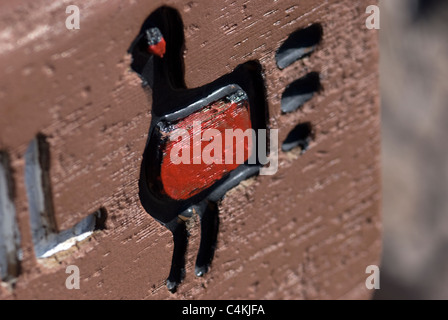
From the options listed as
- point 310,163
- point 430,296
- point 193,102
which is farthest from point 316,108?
point 430,296

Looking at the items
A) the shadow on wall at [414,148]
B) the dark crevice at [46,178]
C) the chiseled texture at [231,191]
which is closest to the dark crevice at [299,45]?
the chiseled texture at [231,191]

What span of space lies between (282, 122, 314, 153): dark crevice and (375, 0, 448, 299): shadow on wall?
602mm

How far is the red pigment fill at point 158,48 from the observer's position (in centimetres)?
61

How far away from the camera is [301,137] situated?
31.0 inches

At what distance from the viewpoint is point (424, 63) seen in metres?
1.39

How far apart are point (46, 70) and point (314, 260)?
1.34 ft

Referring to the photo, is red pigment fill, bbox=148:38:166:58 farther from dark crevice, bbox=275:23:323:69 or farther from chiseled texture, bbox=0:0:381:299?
dark crevice, bbox=275:23:323:69

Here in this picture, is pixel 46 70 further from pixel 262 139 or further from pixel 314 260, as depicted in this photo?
pixel 314 260

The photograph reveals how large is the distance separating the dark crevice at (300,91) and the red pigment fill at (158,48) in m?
0.16

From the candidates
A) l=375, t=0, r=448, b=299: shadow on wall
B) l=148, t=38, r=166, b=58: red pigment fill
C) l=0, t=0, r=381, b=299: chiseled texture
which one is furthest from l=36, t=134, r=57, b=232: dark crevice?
l=375, t=0, r=448, b=299: shadow on wall

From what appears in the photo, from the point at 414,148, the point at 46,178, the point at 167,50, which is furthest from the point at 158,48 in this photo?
the point at 414,148

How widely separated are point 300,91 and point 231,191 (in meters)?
0.12

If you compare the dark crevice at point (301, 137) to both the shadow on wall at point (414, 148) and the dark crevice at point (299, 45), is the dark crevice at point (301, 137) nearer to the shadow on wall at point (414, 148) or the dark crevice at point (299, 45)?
the dark crevice at point (299, 45)

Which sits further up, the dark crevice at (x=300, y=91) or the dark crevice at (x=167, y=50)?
the dark crevice at (x=167, y=50)
